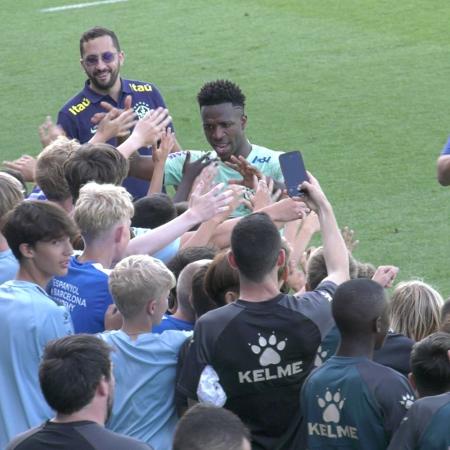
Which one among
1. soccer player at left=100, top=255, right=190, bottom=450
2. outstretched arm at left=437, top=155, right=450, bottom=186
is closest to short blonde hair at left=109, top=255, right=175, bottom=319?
soccer player at left=100, top=255, right=190, bottom=450

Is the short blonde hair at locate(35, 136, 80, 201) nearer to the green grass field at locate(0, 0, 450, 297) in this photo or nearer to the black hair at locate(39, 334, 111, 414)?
the black hair at locate(39, 334, 111, 414)

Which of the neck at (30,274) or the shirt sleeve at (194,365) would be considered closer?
the shirt sleeve at (194,365)

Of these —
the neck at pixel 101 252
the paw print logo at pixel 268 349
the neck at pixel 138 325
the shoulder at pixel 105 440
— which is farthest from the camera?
the neck at pixel 101 252

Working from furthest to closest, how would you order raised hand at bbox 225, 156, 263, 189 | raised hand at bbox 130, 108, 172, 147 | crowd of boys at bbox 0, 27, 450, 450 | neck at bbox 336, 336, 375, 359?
raised hand at bbox 130, 108, 172, 147
raised hand at bbox 225, 156, 263, 189
neck at bbox 336, 336, 375, 359
crowd of boys at bbox 0, 27, 450, 450

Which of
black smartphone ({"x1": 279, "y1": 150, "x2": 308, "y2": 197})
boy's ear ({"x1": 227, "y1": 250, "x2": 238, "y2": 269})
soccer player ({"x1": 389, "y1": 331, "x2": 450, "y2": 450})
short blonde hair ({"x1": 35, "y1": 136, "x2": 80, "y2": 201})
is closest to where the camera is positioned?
soccer player ({"x1": 389, "y1": 331, "x2": 450, "y2": 450})

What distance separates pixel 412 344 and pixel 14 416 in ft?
5.00

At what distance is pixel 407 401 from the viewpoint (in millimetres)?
4008

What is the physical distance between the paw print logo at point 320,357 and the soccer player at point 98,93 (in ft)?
12.1

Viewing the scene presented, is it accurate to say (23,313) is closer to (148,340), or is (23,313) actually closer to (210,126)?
(148,340)

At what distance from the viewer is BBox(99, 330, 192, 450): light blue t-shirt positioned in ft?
14.6

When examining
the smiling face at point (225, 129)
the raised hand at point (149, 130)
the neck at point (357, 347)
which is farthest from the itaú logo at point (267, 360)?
the smiling face at point (225, 129)

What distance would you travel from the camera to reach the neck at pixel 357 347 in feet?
13.5

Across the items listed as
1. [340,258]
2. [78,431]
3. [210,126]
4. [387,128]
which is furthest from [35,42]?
[78,431]

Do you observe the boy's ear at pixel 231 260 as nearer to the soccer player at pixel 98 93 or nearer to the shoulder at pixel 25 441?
the shoulder at pixel 25 441
